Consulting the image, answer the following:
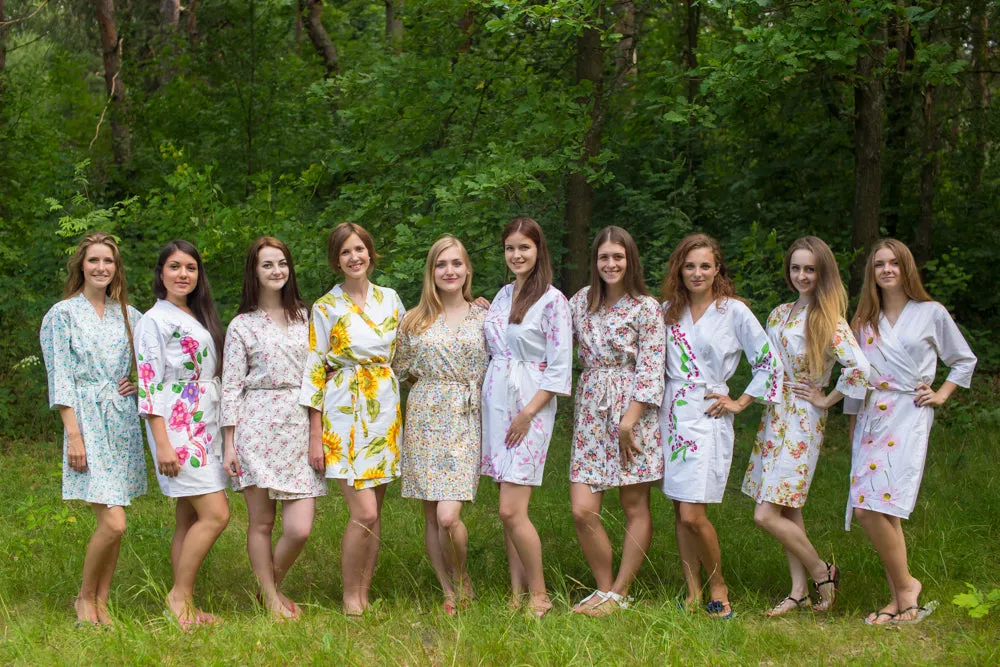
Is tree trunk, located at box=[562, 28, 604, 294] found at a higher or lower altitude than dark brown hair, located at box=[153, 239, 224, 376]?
higher

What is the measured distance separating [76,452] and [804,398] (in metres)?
3.60

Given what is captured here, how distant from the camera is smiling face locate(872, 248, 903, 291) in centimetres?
473

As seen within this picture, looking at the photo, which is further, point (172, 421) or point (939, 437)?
point (939, 437)

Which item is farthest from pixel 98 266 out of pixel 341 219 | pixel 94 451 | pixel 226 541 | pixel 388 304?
pixel 341 219

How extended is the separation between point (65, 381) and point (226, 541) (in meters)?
1.87

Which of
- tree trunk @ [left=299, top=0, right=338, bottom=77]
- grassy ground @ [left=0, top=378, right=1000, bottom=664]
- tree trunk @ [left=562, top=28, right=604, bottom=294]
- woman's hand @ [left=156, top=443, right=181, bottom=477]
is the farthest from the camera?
tree trunk @ [left=299, top=0, right=338, bottom=77]

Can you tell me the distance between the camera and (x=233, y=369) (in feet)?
15.5

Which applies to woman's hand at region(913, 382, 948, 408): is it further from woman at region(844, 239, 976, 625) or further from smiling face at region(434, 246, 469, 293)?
smiling face at region(434, 246, 469, 293)

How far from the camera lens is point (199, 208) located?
848 cm

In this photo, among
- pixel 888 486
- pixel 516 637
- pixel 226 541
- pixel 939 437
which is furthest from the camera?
pixel 939 437

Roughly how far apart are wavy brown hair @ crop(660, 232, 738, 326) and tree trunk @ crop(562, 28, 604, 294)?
3.67 meters

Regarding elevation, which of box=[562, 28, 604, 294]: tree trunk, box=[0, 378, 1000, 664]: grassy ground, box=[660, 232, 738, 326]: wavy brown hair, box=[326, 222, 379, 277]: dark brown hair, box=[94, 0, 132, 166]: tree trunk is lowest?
box=[0, 378, 1000, 664]: grassy ground

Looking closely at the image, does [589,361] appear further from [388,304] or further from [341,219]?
[341,219]

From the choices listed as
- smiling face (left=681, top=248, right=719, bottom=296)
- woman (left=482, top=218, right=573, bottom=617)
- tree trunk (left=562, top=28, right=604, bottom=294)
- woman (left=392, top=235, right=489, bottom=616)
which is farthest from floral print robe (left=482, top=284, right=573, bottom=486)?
tree trunk (left=562, top=28, right=604, bottom=294)
